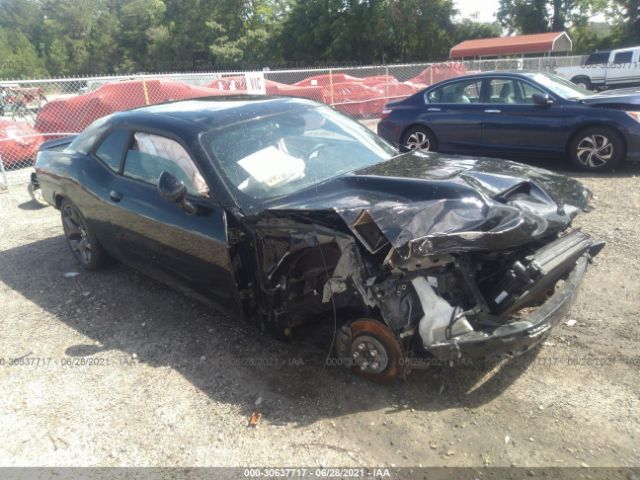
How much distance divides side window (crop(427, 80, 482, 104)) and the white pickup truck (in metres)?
14.2

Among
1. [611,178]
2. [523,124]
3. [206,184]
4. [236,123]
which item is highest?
[236,123]

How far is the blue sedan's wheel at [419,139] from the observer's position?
28.5 feet

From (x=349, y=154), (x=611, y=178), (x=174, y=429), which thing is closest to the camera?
(x=174, y=429)

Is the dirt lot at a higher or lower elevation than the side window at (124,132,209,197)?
lower

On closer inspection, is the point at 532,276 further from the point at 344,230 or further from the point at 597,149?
the point at 597,149

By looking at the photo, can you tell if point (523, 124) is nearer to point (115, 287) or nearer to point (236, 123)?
point (236, 123)

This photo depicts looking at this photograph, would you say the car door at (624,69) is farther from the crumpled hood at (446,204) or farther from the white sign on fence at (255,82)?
the crumpled hood at (446,204)

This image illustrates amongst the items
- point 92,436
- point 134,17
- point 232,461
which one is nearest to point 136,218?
point 92,436

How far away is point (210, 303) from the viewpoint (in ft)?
12.1

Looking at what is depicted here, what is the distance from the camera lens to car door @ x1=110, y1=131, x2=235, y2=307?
134 inches

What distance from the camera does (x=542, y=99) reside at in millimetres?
7484

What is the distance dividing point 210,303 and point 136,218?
3.27 feet

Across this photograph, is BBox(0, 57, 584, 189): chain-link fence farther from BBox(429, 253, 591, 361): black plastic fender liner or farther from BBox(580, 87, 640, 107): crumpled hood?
BBox(429, 253, 591, 361): black plastic fender liner

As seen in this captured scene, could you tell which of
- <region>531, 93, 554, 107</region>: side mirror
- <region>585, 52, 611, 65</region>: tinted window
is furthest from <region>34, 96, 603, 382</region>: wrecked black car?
<region>585, 52, 611, 65</region>: tinted window
